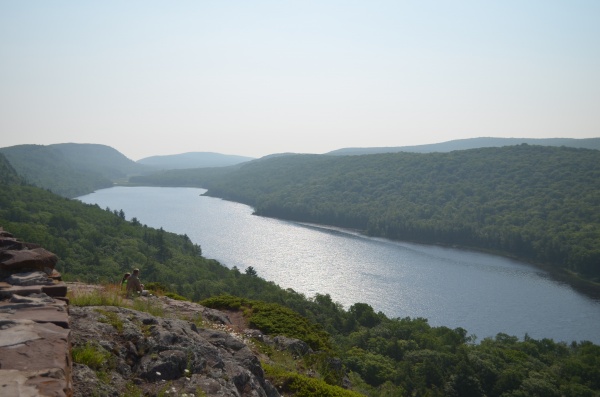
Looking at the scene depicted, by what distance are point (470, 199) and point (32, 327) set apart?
136 meters

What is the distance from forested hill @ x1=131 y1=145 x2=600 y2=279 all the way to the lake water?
7.94m

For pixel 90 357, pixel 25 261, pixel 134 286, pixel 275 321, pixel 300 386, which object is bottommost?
pixel 275 321

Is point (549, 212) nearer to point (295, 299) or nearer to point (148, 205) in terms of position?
point (295, 299)

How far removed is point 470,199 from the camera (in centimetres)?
13125

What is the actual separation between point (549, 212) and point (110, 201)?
14565 cm

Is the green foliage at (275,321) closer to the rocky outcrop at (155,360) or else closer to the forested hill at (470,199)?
the rocky outcrop at (155,360)

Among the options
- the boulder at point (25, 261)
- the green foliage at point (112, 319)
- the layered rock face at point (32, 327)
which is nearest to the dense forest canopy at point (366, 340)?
the green foliage at point (112, 319)

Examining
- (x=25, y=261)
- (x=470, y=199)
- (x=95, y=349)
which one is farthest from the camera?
(x=470, y=199)

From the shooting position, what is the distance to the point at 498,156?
159 m

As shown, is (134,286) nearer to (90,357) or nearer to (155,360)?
(155,360)

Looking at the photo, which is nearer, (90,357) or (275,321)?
(90,357)

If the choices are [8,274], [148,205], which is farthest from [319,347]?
[148,205]

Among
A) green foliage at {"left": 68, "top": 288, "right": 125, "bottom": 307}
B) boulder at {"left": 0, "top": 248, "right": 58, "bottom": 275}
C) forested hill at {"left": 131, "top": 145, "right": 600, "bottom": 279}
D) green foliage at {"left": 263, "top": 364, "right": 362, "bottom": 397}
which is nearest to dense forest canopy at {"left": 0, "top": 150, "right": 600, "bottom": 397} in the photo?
green foliage at {"left": 263, "top": 364, "right": 362, "bottom": 397}

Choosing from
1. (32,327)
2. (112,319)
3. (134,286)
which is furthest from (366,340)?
(32,327)
